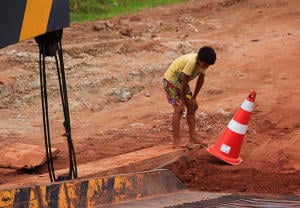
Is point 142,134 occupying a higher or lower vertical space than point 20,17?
lower

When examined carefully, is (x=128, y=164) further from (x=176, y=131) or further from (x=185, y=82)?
(x=185, y=82)

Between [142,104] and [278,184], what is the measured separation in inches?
199

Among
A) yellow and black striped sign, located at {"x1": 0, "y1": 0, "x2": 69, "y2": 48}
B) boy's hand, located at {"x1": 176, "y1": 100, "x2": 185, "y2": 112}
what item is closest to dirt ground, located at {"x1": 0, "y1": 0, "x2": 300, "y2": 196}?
boy's hand, located at {"x1": 176, "y1": 100, "x2": 185, "y2": 112}

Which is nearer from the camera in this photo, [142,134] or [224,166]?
[224,166]

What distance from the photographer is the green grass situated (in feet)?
70.9

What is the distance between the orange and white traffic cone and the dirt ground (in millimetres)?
125

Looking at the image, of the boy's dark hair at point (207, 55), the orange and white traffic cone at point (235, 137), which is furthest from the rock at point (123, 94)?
the orange and white traffic cone at point (235, 137)

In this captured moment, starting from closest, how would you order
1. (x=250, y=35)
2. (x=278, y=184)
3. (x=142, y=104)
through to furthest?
(x=278, y=184) < (x=142, y=104) < (x=250, y=35)

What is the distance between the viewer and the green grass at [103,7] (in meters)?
21.6

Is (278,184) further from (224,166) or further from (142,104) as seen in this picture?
(142,104)

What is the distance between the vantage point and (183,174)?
666cm

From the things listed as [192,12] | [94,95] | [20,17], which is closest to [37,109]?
[94,95]

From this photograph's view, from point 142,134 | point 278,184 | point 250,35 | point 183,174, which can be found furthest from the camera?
point 250,35

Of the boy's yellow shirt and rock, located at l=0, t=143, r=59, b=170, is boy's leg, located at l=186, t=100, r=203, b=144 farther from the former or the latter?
rock, located at l=0, t=143, r=59, b=170
